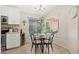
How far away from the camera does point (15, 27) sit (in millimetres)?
1862

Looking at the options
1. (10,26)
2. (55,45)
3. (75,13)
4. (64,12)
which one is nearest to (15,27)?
(10,26)

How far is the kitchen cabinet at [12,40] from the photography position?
6.07 feet

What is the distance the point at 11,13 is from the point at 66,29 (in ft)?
2.96

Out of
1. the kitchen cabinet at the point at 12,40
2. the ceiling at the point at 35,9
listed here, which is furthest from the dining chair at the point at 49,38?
the kitchen cabinet at the point at 12,40

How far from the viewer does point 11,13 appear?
1.83m

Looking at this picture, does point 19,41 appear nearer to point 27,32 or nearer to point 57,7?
point 27,32

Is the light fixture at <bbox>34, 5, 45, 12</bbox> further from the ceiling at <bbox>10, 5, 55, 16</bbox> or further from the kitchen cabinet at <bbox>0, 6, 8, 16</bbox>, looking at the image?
the kitchen cabinet at <bbox>0, 6, 8, 16</bbox>

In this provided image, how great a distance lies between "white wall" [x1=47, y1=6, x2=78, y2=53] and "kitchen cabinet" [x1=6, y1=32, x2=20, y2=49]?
0.60m

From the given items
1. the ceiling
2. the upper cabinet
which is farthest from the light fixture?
the upper cabinet

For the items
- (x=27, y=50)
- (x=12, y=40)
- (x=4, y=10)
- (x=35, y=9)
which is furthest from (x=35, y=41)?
(x=4, y=10)

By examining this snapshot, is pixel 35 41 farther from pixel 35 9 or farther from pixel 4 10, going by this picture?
pixel 4 10

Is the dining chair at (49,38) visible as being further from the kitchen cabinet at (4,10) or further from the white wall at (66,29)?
the kitchen cabinet at (4,10)

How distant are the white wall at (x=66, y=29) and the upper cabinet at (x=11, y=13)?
0.51m
